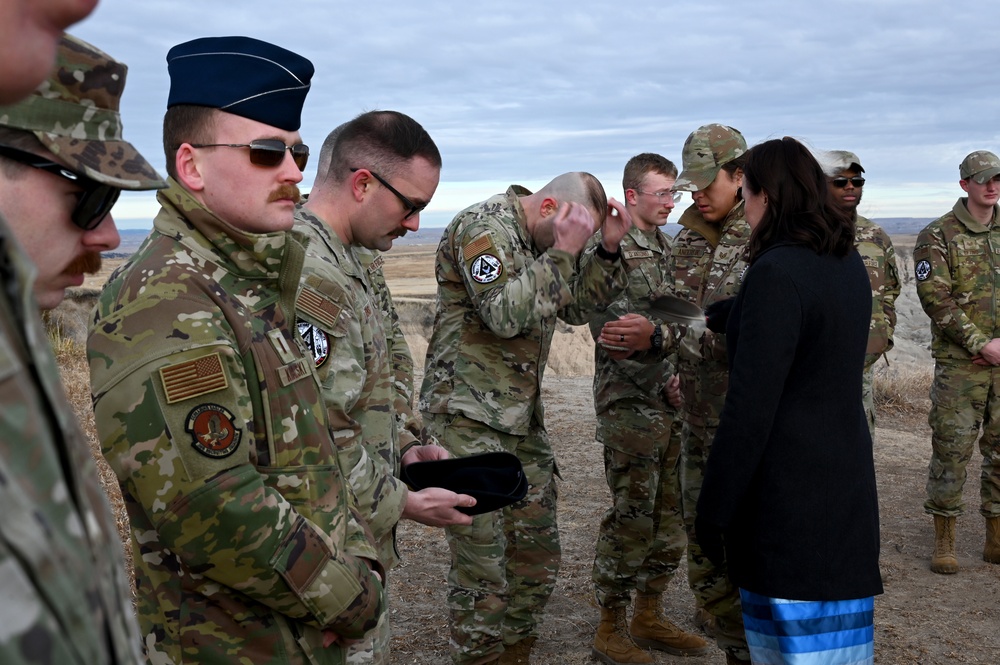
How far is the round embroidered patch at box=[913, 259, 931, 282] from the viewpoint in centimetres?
657

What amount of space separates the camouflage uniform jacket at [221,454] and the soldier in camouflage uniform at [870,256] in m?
2.89

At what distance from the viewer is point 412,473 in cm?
300

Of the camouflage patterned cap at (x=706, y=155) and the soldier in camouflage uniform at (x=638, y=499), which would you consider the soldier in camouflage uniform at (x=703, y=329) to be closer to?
the camouflage patterned cap at (x=706, y=155)

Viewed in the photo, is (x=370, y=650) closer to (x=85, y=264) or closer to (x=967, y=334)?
(x=85, y=264)

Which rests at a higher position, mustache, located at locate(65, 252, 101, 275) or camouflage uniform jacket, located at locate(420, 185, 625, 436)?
mustache, located at locate(65, 252, 101, 275)

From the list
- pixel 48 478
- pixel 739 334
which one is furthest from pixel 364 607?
pixel 739 334

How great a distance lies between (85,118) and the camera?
1.51 m

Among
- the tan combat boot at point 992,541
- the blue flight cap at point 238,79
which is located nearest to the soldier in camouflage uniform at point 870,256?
the tan combat boot at point 992,541

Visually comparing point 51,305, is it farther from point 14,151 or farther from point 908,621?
point 908,621

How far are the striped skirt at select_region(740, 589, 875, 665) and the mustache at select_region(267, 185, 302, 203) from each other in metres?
2.05

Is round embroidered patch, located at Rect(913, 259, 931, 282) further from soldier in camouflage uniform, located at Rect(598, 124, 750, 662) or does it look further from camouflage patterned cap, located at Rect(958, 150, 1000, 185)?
soldier in camouflage uniform, located at Rect(598, 124, 750, 662)

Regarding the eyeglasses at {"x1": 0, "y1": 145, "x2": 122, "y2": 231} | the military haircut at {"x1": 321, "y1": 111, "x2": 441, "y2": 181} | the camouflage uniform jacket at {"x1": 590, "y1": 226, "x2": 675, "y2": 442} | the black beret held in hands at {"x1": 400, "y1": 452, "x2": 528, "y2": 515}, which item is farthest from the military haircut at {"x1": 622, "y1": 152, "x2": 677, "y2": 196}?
the eyeglasses at {"x1": 0, "y1": 145, "x2": 122, "y2": 231}

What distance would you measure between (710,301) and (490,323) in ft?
3.66

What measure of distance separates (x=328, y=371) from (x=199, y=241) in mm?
541
